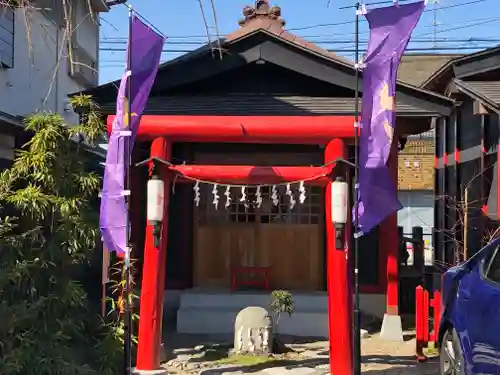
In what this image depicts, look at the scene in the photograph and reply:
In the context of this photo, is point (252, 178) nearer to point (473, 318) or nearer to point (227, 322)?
point (473, 318)

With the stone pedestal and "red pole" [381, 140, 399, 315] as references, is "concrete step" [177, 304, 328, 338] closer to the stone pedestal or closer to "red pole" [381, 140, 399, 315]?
"red pole" [381, 140, 399, 315]

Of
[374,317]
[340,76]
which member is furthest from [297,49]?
[374,317]

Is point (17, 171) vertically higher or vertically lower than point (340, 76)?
lower

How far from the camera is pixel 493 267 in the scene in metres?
5.22

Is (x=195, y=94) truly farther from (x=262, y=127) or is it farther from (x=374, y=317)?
(x=374, y=317)

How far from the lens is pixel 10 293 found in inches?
253

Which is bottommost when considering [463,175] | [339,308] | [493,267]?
[339,308]

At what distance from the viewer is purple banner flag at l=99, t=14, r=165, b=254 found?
21.6ft

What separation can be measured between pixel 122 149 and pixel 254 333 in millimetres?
3424

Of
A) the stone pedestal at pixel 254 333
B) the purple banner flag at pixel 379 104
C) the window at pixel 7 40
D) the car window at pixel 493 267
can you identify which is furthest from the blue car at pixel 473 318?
the window at pixel 7 40

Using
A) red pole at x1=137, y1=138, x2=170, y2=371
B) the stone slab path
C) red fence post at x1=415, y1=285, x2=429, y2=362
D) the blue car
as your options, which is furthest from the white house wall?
the blue car

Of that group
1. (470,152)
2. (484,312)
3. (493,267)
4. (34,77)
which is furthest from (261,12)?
(484,312)

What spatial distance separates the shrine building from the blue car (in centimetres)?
172

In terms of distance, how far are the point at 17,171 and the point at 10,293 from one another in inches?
53.0
